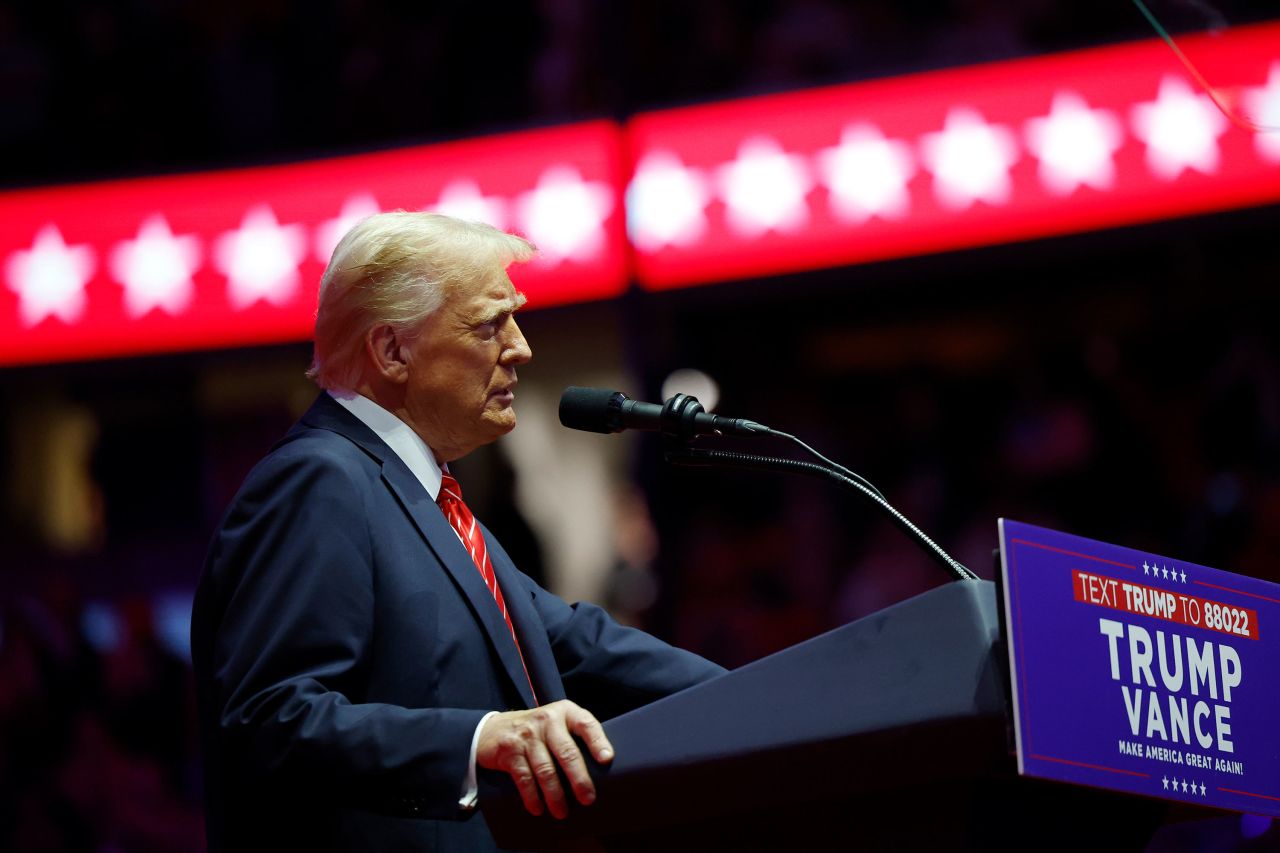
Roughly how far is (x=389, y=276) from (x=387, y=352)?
0.28 feet

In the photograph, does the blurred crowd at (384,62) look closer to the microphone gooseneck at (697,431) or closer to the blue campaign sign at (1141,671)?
the microphone gooseneck at (697,431)

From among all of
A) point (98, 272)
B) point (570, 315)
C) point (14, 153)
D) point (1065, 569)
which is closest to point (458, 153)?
point (570, 315)

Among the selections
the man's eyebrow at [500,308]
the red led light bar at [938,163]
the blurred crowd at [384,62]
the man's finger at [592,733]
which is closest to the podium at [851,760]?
the man's finger at [592,733]

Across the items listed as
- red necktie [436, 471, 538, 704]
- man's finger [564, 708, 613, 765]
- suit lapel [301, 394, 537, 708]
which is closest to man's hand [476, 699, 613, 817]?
man's finger [564, 708, 613, 765]

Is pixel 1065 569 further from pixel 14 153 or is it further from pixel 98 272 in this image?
pixel 14 153

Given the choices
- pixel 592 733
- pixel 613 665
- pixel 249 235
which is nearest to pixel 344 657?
pixel 592 733

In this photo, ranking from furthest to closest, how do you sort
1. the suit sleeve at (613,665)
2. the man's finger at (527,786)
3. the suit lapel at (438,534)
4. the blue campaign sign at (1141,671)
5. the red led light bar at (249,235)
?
the red led light bar at (249,235)
the suit sleeve at (613,665)
the suit lapel at (438,534)
the man's finger at (527,786)
the blue campaign sign at (1141,671)

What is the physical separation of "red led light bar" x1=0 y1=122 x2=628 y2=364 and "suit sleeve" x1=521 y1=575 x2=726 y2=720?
3.08 meters

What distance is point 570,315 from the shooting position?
495 cm

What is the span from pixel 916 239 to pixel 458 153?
1.49 meters

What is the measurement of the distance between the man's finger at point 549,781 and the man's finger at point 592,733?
0.03m

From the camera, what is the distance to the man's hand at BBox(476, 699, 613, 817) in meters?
1.27

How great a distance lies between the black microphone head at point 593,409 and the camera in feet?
5.50

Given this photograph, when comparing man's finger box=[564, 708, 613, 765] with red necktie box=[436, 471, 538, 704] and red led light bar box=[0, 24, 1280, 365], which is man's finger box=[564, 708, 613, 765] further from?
red led light bar box=[0, 24, 1280, 365]
